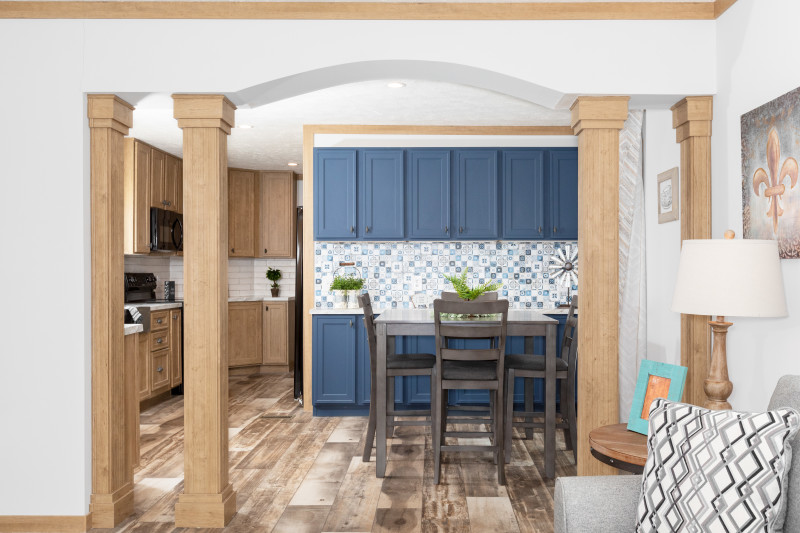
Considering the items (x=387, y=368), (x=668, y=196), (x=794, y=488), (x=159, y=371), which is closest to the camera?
(x=794, y=488)

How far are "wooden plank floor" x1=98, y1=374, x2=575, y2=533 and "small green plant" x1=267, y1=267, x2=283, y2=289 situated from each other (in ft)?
9.38

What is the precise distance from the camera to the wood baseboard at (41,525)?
2789 millimetres

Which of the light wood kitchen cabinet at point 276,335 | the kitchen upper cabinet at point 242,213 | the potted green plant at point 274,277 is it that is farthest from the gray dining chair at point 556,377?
the kitchen upper cabinet at point 242,213

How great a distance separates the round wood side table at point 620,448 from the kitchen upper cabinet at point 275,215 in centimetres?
568

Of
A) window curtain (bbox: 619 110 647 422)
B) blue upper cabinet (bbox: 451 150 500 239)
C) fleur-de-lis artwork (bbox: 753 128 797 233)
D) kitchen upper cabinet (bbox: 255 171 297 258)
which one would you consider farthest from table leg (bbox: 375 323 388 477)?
kitchen upper cabinet (bbox: 255 171 297 258)

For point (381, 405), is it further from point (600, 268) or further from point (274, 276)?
point (274, 276)

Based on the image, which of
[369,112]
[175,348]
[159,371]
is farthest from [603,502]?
[175,348]

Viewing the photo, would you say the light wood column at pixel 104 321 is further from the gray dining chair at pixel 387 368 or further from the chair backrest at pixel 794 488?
the chair backrest at pixel 794 488

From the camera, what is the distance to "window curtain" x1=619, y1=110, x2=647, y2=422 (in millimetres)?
3312

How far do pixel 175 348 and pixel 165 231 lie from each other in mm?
1252

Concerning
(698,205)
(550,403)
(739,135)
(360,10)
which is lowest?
(550,403)

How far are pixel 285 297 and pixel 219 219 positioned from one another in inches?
185

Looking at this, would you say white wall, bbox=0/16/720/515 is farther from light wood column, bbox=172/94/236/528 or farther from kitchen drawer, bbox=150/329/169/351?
kitchen drawer, bbox=150/329/169/351

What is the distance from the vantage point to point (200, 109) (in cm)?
287
